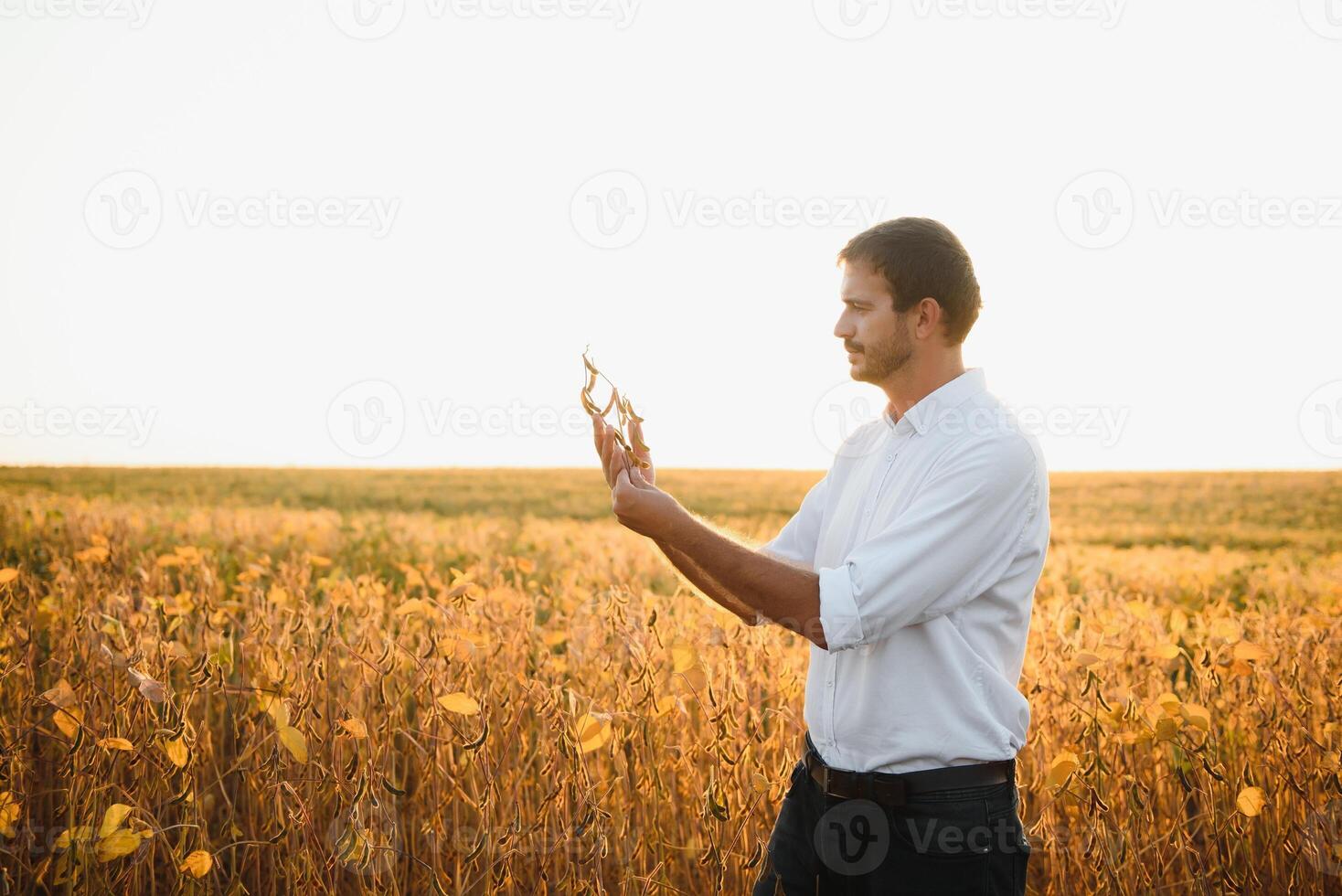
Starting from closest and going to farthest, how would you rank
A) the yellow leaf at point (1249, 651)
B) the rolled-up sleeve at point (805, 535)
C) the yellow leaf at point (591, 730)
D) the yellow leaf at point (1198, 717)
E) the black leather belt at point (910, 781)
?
the black leather belt at point (910, 781) < the yellow leaf at point (591, 730) < the rolled-up sleeve at point (805, 535) < the yellow leaf at point (1198, 717) < the yellow leaf at point (1249, 651)

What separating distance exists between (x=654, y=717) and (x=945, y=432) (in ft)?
5.01

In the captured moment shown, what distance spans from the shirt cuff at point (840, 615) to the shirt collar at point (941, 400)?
1.49ft

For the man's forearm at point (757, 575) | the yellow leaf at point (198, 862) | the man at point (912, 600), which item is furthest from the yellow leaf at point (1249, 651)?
the yellow leaf at point (198, 862)

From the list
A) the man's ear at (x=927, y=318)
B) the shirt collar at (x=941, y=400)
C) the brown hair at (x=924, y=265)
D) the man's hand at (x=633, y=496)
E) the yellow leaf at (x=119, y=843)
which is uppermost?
the brown hair at (x=924, y=265)

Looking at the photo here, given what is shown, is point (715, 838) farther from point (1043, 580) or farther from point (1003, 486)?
point (1043, 580)

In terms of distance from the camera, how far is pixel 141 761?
287cm

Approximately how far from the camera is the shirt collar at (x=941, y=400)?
2104 millimetres

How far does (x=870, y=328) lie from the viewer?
7.00 ft

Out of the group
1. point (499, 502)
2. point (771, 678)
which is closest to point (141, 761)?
point (771, 678)

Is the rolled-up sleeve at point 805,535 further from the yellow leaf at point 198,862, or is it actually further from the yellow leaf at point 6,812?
the yellow leaf at point 6,812

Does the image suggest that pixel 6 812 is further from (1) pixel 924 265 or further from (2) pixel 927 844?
(1) pixel 924 265

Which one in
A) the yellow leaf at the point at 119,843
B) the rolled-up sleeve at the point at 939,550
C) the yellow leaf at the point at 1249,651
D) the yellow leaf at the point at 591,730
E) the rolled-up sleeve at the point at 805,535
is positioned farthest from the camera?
the yellow leaf at the point at 1249,651

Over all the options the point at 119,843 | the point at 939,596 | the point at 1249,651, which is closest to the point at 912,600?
the point at 939,596

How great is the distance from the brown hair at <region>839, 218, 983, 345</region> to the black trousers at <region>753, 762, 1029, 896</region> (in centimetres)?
97
